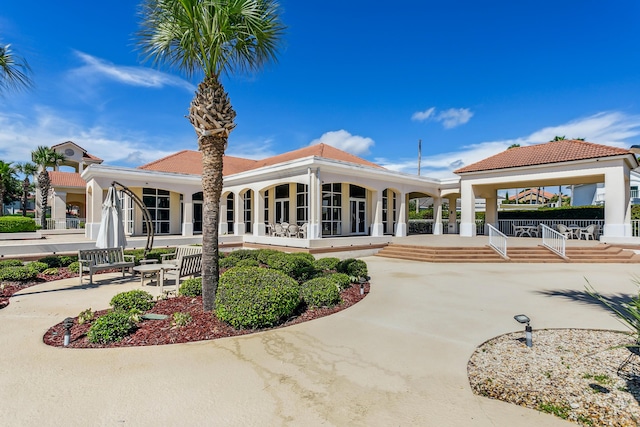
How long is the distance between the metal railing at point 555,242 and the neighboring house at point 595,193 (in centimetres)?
1962

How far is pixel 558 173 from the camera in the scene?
56.9 ft

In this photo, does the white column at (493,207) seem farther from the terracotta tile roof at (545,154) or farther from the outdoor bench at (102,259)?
the outdoor bench at (102,259)

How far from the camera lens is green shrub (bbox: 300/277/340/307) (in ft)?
22.0

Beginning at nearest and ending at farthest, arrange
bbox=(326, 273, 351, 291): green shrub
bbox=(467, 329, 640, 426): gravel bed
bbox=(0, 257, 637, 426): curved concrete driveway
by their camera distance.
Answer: bbox=(0, 257, 637, 426): curved concrete driveway → bbox=(467, 329, 640, 426): gravel bed → bbox=(326, 273, 351, 291): green shrub

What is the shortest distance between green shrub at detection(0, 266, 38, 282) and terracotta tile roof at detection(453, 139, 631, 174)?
2116 cm

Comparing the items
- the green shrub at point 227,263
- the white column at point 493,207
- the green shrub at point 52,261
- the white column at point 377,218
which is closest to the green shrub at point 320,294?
the green shrub at point 227,263

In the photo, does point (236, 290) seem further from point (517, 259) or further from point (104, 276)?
point (517, 259)

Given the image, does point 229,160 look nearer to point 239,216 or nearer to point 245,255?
point 239,216

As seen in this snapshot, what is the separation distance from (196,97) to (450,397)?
670 cm

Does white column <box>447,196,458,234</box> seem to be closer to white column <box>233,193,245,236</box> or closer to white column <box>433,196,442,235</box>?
white column <box>433,196,442,235</box>

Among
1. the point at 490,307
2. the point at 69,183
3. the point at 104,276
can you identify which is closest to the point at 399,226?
the point at 490,307

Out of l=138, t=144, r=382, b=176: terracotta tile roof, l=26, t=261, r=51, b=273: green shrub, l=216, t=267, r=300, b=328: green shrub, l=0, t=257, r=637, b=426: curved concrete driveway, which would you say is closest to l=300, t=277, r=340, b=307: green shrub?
l=0, t=257, r=637, b=426: curved concrete driveway

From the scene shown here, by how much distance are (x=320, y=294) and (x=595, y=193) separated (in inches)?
1581

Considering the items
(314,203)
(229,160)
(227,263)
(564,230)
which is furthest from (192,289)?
(229,160)
